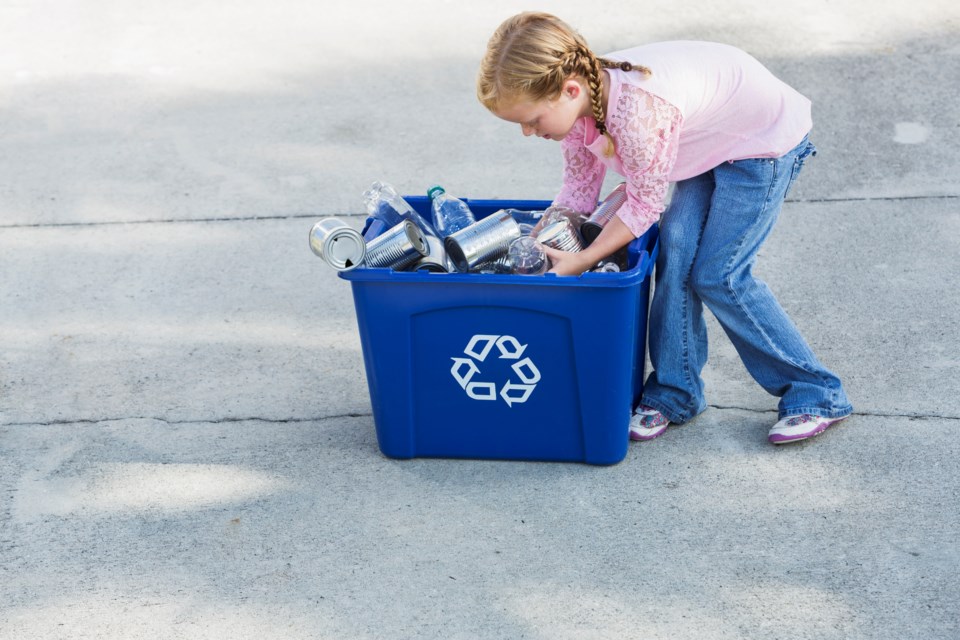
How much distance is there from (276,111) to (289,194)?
849 mm

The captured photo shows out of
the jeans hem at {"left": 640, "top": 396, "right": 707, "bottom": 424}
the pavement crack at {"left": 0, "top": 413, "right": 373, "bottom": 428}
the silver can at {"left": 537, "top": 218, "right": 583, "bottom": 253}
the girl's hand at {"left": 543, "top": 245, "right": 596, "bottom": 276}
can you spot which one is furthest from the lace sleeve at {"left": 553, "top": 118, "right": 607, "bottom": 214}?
the pavement crack at {"left": 0, "top": 413, "right": 373, "bottom": 428}

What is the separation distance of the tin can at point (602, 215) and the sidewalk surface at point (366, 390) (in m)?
0.60

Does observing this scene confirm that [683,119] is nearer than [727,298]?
Yes

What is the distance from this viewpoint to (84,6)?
6.59 metres

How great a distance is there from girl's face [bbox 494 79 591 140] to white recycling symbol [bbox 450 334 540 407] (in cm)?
51

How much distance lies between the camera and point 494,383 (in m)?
2.83

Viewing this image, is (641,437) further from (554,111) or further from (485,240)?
(554,111)

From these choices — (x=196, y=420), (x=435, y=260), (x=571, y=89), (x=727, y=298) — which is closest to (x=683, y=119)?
(x=571, y=89)

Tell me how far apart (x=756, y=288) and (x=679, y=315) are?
8.2 inches

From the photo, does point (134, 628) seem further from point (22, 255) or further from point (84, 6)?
point (84, 6)

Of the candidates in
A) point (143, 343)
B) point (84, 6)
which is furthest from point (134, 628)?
point (84, 6)

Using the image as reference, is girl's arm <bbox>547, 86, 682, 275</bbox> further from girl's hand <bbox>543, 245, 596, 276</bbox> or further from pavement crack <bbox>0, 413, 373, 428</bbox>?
pavement crack <bbox>0, 413, 373, 428</bbox>

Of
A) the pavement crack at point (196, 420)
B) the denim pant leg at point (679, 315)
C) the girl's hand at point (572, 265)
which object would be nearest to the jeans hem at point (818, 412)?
the denim pant leg at point (679, 315)

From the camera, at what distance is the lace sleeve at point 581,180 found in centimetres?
294
